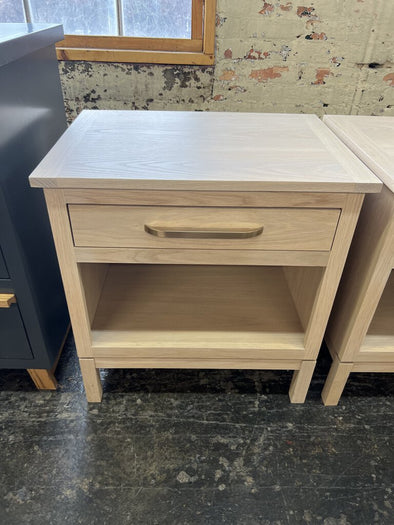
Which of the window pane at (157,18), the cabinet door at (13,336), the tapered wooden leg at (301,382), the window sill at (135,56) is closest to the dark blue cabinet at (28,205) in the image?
the cabinet door at (13,336)

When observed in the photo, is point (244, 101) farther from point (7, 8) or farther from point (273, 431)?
point (273, 431)

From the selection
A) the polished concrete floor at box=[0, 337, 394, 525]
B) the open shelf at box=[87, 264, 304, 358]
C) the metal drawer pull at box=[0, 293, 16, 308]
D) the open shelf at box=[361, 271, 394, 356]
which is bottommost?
the polished concrete floor at box=[0, 337, 394, 525]

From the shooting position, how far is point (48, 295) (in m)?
0.90

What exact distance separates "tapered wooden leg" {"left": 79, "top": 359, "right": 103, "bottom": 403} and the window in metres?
0.97

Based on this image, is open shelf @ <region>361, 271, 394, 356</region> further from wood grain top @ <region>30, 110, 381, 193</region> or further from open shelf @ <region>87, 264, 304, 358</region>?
wood grain top @ <region>30, 110, 381, 193</region>

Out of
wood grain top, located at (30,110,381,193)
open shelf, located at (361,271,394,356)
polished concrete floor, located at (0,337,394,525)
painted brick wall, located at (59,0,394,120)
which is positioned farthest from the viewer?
painted brick wall, located at (59,0,394,120)

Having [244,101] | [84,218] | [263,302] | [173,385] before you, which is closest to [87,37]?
[244,101]

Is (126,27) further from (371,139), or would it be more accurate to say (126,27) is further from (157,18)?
(371,139)

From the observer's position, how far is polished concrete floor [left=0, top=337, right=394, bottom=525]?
740mm

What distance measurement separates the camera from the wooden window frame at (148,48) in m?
1.20

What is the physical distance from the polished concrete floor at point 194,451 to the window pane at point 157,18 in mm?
1101

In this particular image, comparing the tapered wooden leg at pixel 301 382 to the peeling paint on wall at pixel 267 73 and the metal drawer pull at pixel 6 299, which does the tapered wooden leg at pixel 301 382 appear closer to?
the metal drawer pull at pixel 6 299

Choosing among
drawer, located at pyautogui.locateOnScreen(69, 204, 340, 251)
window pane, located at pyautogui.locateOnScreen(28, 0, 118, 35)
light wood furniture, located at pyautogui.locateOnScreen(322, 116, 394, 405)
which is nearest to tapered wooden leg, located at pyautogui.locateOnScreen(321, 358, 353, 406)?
light wood furniture, located at pyautogui.locateOnScreen(322, 116, 394, 405)

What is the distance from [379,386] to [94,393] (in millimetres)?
760
